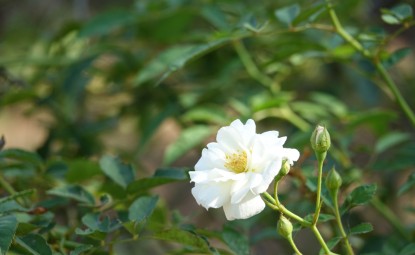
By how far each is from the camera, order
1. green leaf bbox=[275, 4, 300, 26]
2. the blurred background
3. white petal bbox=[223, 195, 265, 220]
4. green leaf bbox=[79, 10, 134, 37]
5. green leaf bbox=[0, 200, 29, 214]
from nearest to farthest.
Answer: white petal bbox=[223, 195, 265, 220] < green leaf bbox=[0, 200, 29, 214] < green leaf bbox=[275, 4, 300, 26] < the blurred background < green leaf bbox=[79, 10, 134, 37]

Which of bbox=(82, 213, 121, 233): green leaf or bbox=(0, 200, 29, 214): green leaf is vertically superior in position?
bbox=(0, 200, 29, 214): green leaf

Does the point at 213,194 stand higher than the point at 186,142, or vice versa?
the point at 213,194

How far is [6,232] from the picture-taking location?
27.2 inches

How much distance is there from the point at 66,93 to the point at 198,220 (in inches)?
20.4

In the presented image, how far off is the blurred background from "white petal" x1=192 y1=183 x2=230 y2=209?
0.27 metres

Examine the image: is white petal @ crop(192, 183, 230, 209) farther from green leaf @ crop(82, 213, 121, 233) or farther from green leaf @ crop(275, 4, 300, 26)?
green leaf @ crop(275, 4, 300, 26)

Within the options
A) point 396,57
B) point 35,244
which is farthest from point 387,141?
point 35,244

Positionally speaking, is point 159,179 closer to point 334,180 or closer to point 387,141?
point 334,180

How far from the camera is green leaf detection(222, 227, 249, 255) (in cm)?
83

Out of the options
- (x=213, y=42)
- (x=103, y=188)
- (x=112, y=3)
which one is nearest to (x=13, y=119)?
(x=112, y=3)

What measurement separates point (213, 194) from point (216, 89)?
2.39 feet

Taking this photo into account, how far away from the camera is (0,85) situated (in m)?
1.61

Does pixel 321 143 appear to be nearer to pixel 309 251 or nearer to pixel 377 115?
pixel 377 115

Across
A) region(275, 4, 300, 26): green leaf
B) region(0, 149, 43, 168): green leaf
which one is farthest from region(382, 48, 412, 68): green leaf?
region(0, 149, 43, 168): green leaf
